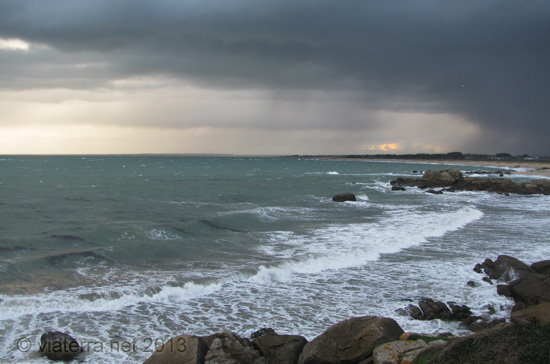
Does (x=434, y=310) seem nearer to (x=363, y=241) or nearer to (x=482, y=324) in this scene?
(x=482, y=324)

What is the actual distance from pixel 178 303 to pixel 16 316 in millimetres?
3747

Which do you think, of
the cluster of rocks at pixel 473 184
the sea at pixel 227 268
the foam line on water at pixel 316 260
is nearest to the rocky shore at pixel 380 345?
the sea at pixel 227 268

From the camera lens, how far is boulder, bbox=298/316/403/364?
7.05 meters

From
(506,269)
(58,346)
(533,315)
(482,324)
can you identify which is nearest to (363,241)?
(506,269)

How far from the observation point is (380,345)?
6770mm

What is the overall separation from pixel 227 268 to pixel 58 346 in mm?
6975

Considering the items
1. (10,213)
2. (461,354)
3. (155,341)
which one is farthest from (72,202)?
(461,354)

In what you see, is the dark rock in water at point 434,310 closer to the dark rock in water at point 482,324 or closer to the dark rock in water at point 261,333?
the dark rock in water at point 482,324

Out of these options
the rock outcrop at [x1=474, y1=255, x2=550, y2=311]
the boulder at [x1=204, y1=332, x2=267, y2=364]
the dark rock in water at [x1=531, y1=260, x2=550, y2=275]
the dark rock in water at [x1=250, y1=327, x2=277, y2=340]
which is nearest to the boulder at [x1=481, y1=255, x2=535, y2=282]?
the rock outcrop at [x1=474, y1=255, x2=550, y2=311]

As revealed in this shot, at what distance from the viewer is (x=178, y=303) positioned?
36.1 feet

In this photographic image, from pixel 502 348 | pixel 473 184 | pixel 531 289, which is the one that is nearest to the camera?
pixel 502 348

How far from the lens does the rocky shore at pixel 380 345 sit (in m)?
5.05

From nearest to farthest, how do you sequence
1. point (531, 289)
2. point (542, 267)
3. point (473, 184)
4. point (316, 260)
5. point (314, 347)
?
1. point (314, 347)
2. point (531, 289)
3. point (542, 267)
4. point (316, 260)
5. point (473, 184)

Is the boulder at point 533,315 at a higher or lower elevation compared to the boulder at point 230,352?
higher
